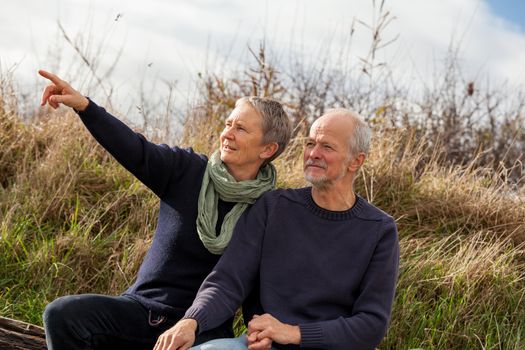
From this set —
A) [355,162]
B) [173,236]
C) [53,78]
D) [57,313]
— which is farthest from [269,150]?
[57,313]

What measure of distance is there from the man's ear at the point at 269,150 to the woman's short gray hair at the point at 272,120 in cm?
2

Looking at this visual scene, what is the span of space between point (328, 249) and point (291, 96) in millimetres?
5249

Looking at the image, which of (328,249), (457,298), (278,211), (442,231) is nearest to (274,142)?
(278,211)

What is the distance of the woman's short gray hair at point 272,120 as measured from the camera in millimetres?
3461

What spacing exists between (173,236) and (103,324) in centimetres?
48

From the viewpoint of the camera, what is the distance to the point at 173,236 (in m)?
3.45

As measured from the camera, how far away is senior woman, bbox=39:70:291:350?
10.6 ft

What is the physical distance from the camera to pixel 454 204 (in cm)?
594

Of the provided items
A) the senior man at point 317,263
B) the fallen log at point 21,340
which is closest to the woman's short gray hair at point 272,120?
the senior man at point 317,263

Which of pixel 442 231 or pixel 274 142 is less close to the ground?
pixel 274 142

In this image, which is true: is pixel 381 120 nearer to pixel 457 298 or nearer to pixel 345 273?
pixel 457 298

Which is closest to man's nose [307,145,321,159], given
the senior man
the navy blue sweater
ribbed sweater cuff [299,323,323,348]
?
the senior man

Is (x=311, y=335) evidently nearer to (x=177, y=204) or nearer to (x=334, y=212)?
(x=334, y=212)

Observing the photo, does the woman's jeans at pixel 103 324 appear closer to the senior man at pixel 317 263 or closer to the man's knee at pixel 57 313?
the man's knee at pixel 57 313
